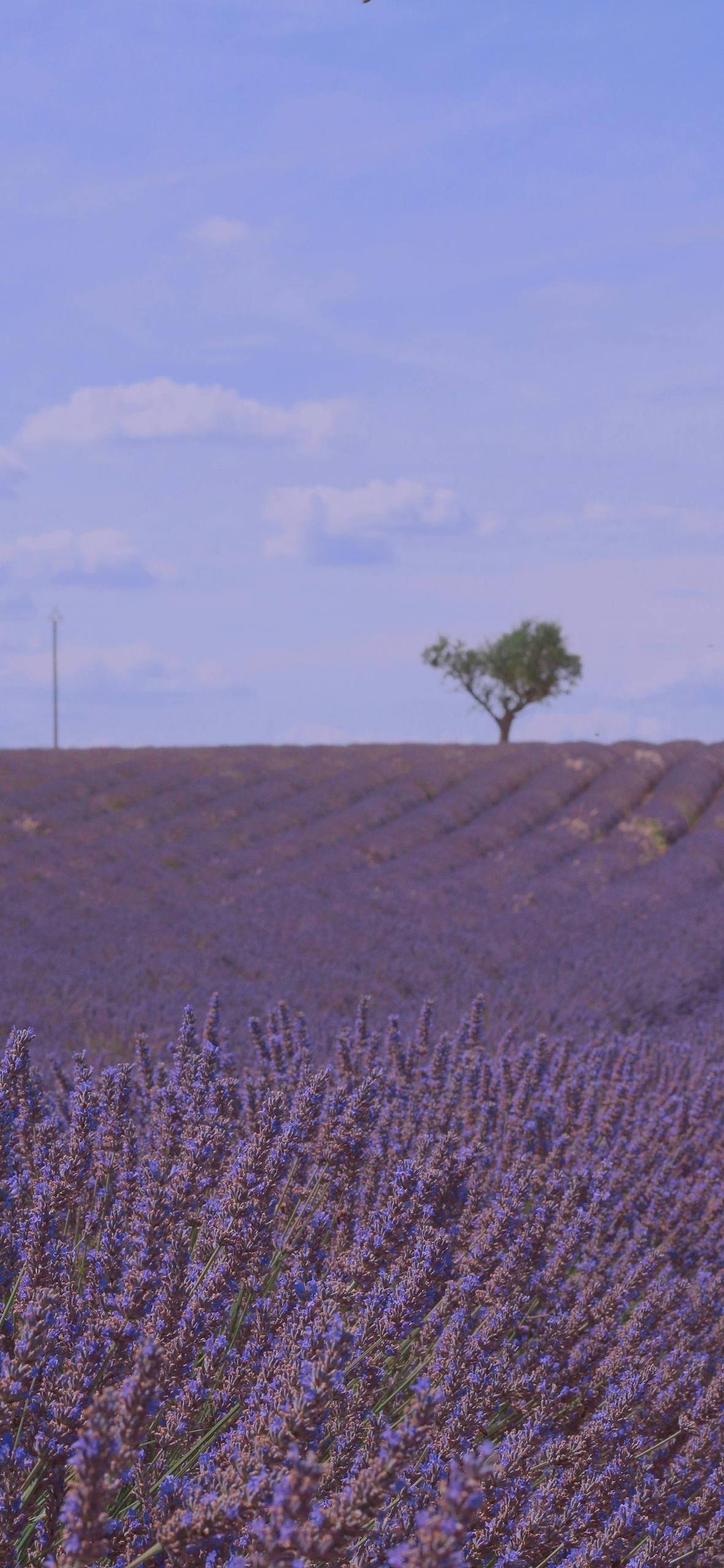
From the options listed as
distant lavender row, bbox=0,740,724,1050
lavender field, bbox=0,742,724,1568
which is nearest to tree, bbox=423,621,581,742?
distant lavender row, bbox=0,740,724,1050

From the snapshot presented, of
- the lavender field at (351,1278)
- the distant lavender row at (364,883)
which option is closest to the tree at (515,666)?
the distant lavender row at (364,883)

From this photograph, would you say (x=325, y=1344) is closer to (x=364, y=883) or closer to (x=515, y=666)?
(x=364, y=883)

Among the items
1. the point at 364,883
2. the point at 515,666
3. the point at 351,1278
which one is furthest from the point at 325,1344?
the point at 515,666

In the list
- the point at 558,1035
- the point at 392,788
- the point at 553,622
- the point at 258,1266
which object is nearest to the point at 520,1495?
the point at 258,1266

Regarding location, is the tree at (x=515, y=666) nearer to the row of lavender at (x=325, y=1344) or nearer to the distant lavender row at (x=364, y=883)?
the distant lavender row at (x=364, y=883)

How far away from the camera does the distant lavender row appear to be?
6676 millimetres

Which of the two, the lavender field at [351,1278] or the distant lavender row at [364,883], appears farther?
the distant lavender row at [364,883]

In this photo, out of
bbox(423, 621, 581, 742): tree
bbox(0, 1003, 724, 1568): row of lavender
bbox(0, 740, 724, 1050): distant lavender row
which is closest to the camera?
bbox(0, 1003, 724, 1568): row of lavender

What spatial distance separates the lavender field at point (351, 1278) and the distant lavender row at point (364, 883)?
0.11 metres

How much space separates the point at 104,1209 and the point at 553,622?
30306 millimetres

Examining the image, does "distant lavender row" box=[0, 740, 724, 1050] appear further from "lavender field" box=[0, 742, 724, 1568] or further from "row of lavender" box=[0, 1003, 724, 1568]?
"row of lavender" box=[0, 1003, 724, 1568]

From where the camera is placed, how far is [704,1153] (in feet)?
14.6

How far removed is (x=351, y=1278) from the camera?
7.18 ft

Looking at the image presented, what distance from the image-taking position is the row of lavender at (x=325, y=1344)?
1.42 m
